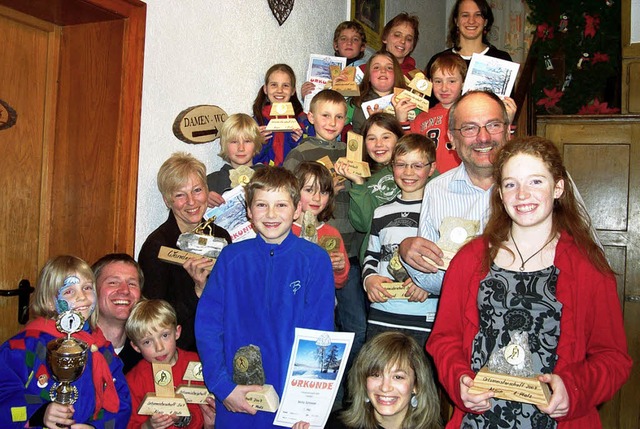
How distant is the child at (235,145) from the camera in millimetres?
4000

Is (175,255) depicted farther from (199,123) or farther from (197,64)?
(197,64)

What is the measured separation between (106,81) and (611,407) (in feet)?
13.9

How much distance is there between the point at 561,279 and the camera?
6.90 ft

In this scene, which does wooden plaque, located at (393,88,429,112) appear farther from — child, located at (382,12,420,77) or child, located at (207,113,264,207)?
child, located at (207,113,264,207)

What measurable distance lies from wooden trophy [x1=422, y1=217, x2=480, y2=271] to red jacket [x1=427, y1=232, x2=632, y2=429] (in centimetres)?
50

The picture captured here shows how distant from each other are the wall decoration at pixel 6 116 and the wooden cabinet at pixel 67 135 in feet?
0.09

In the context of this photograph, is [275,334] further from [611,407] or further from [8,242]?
[611,407]

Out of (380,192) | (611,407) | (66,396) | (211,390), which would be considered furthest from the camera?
(611,407)

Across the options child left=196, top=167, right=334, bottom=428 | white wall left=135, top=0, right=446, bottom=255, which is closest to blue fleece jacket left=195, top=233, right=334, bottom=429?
child left=196, top=167, right=334, bottom=428

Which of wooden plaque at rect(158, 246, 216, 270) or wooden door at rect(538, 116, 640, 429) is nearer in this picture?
wooden plaque at rect(158, 246, 216, 270)

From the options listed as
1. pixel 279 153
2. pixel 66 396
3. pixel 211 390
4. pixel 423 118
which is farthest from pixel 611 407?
pixel 66 396

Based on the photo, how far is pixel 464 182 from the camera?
9.80 feet

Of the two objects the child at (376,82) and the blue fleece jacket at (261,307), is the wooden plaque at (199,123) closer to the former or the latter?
the child at (376,82)

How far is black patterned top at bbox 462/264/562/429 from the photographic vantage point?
2090 millimetres
